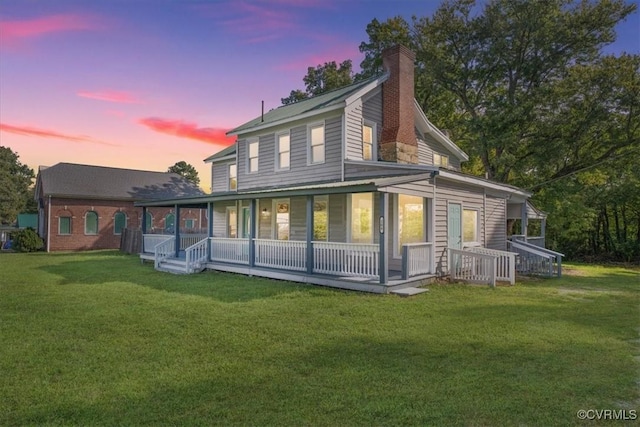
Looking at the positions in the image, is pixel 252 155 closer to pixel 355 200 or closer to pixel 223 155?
pixel 223 155

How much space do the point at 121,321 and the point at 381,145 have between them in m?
10.2

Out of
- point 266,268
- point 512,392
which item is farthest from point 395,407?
point 266,268

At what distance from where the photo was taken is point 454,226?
42.3ft

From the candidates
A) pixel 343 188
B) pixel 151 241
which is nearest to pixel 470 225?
pixel 343 188

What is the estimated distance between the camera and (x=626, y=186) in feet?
67.5

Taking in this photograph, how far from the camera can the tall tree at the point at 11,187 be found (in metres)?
49.1

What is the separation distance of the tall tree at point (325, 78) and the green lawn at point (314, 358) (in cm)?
2244

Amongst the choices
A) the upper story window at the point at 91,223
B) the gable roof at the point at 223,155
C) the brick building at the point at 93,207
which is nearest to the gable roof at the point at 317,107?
the gable roof at the point at 223,155

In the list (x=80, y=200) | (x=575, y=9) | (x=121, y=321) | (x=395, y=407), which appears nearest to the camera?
(x=395, y=407)

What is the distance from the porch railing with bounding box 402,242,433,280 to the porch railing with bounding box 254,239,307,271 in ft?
10.1

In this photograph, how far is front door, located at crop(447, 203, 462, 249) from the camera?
12.6 m

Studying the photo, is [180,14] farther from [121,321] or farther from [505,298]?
[505,298]

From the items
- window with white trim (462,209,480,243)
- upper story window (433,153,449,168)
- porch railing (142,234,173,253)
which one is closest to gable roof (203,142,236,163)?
porch railing (142,234,173,253)

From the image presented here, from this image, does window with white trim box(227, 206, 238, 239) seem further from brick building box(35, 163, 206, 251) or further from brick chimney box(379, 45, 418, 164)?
brick building box(35, 163, 206, 251)
